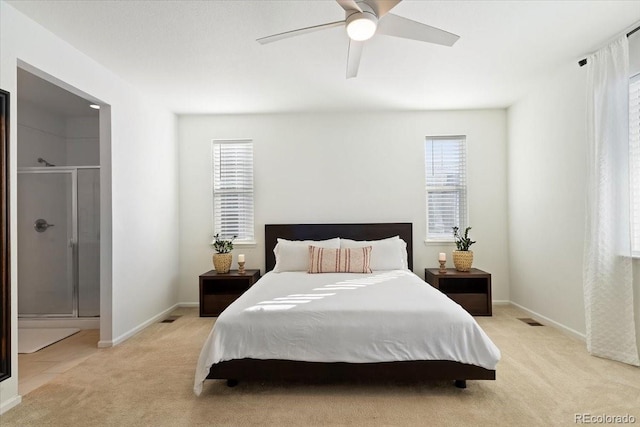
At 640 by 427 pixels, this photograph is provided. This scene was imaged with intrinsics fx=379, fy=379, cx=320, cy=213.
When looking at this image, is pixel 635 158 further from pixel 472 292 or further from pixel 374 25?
pixel 374 25

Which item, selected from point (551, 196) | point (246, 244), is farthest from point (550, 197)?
point (246, 244)

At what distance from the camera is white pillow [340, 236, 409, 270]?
173 inches

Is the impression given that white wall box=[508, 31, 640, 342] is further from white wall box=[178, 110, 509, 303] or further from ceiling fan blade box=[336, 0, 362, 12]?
ceiling fan blade box=[336, 0, 362, 12]

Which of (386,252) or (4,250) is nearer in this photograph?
(4,250)

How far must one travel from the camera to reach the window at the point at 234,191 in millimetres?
5262

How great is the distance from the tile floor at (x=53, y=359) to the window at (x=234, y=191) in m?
2.01

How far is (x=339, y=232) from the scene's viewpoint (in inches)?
197

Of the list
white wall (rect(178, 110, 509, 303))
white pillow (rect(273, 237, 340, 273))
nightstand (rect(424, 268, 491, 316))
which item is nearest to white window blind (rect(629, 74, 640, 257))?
nightstand (rect(424, 268, 491, 316))

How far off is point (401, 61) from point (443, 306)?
7.35 feet

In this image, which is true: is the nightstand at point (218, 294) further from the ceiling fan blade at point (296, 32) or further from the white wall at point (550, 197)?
the white wall at point (550, 197)

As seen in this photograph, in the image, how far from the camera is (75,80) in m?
3.25

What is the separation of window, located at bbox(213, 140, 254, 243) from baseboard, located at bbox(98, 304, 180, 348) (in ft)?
3.92

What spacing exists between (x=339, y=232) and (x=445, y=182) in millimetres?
1619

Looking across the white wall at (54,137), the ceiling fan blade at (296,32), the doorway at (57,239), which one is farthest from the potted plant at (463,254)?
the white wall at (54,137)
